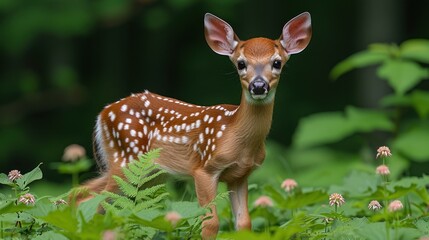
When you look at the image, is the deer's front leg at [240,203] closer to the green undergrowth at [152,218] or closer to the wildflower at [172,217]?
the green undergrowth at [152,218]

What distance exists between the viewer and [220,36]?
4.86 metres

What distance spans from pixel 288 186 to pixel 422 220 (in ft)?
2.02

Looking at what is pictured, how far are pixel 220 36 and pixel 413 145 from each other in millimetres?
2400

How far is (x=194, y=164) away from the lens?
15.7 feet

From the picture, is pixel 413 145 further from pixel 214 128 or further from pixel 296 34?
pixel 214 128

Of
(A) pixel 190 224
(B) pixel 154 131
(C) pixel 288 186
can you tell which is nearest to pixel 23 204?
(A) pixel 190 224

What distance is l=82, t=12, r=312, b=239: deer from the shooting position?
4.51 m

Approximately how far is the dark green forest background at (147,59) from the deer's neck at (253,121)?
8064mm

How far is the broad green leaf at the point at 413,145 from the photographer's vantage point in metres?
6.69

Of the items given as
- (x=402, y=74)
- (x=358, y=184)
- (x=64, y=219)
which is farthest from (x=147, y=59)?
(x=64, y=219)

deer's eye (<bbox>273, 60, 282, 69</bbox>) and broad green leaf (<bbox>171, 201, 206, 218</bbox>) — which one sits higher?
deer's eye (<bbox>273, 60, 282, 69</bbox>)

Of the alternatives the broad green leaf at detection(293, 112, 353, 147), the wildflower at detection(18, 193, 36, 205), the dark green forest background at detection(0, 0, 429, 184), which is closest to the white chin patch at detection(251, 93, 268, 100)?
the wildflower at detection(18, 193, 36, 205)

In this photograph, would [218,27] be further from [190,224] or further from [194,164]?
[190,224]

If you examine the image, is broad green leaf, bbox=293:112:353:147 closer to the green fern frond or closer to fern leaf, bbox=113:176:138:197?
the green fern frond
